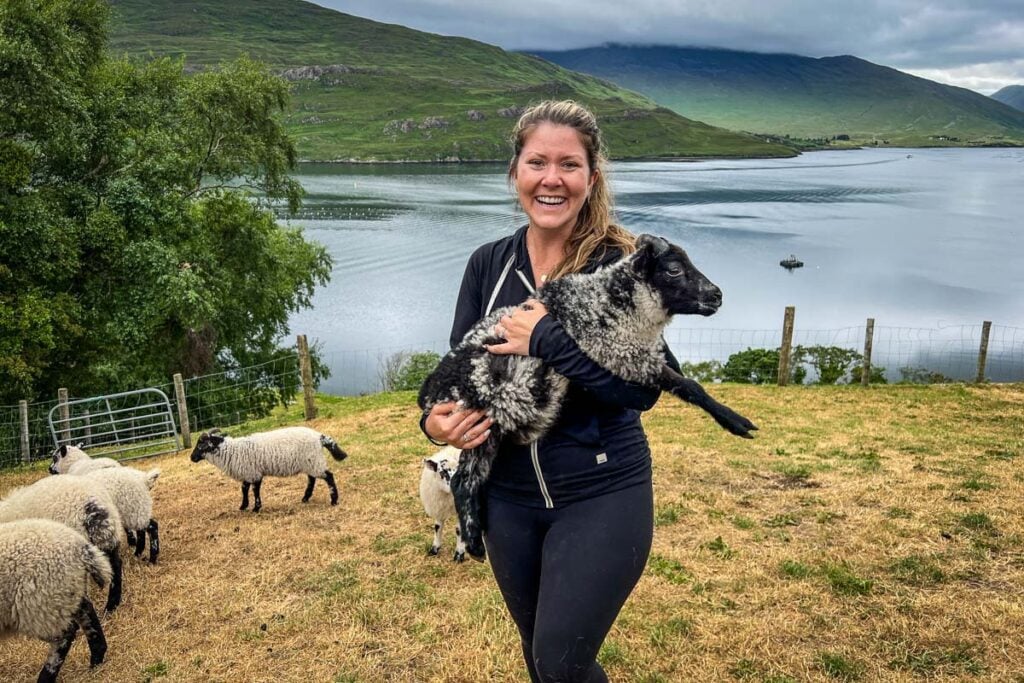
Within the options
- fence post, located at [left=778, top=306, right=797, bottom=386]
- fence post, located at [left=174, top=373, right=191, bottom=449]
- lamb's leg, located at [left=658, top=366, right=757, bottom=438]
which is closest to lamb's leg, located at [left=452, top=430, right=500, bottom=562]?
lamb's leg, located at [left=658, top=366, right=757, bottom=438]

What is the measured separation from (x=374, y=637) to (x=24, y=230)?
751 inches

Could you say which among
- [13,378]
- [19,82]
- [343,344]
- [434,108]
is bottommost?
[343,344]

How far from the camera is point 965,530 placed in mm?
7906

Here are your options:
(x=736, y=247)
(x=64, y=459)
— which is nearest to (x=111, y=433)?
(x=64, y=459)

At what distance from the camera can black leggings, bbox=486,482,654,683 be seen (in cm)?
277

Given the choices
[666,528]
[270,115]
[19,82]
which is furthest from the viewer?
[270,115]

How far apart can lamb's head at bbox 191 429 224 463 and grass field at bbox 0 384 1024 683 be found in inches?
36.3

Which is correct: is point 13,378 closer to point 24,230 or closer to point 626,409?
point 24,230

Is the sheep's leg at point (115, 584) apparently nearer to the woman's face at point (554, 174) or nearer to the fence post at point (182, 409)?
the woman's face at point (554, 174)

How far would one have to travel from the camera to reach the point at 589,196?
10.8 feet

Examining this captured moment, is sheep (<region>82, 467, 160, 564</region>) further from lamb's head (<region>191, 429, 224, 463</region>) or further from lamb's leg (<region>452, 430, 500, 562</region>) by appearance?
lamb's leg (<region>452, 430, 500, 562</region>)

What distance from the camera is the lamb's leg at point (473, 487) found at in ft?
10.3

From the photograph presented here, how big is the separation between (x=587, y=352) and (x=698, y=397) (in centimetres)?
53

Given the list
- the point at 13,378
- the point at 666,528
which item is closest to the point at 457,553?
the point at 666,528
